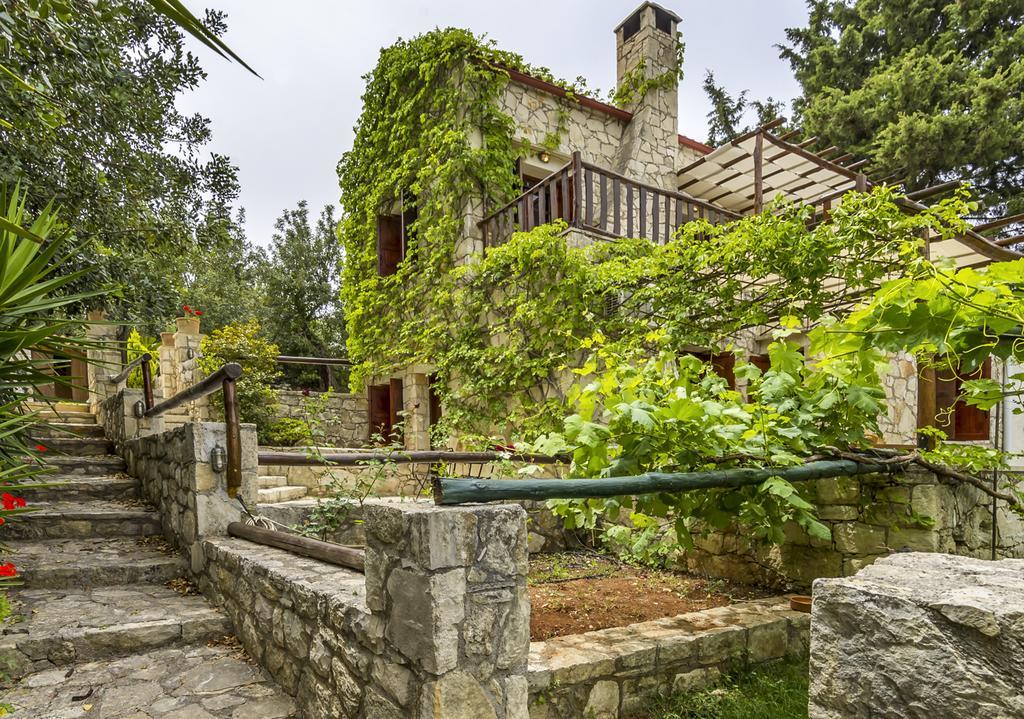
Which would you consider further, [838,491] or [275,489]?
[275,489]

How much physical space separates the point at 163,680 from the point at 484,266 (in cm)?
491

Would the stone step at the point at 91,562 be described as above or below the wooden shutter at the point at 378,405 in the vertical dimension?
below

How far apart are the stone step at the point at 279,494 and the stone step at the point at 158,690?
2366mm

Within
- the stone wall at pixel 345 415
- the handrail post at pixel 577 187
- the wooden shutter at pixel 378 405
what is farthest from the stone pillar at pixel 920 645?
the stone wall at pixel 345 415

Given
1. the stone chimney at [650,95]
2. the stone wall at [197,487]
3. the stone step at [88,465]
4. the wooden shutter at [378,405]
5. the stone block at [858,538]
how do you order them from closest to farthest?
the stone block at [858,538], the stone wall at [197,487], the stone step at [88,465], the stone chimney at [650,95], the wooden shutter at [378,405]

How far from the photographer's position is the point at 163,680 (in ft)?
8.51

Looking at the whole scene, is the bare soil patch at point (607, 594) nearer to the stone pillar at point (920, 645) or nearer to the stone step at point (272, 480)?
the stone pillar at point (920, 645)

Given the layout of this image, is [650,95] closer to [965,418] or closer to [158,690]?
[965,418]

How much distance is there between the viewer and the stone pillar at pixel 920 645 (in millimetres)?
1027

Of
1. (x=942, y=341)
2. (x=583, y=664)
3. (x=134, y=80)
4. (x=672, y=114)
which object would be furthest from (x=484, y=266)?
(x=942, y=341)

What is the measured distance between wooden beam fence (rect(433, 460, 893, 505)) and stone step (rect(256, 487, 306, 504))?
164 inches

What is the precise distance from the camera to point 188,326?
285 inches

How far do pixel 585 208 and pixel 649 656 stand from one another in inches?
183

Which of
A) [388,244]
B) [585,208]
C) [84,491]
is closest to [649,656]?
[585,208]
